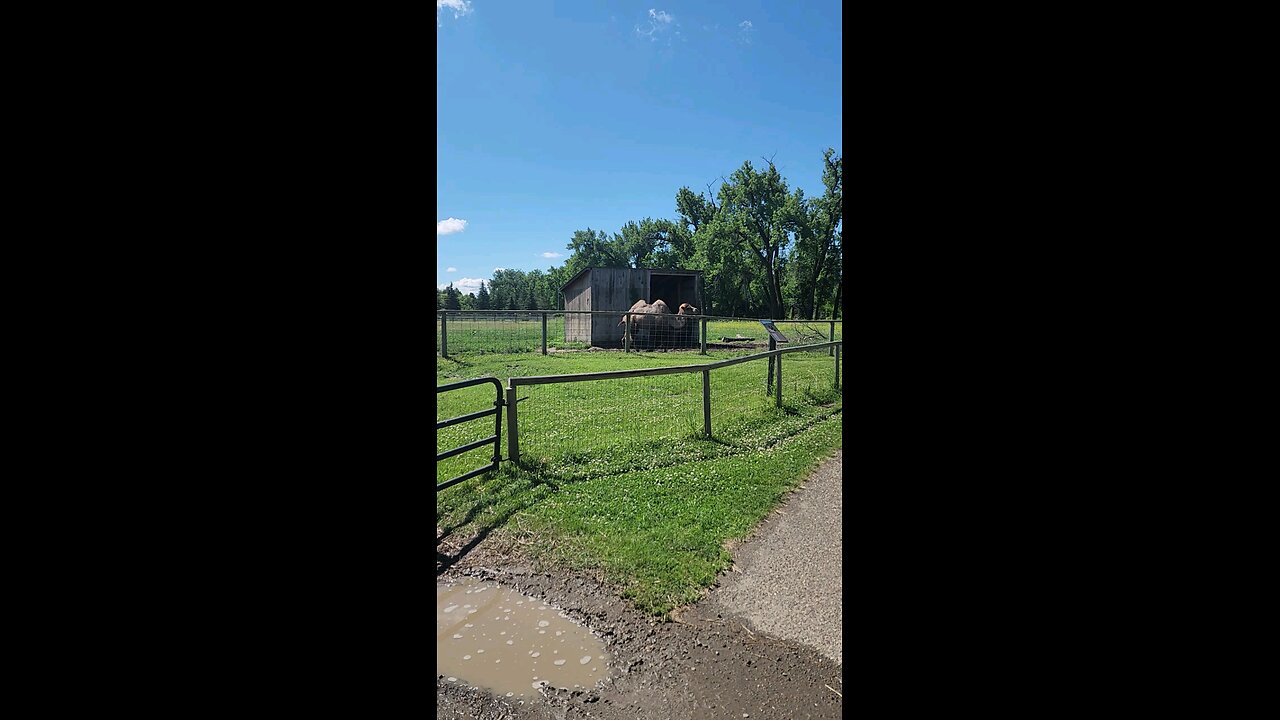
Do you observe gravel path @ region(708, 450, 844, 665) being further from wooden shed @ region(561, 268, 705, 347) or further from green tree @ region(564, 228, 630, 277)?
green tree @ region(564, 228, 630, 277)

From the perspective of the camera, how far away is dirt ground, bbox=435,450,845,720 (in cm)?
212

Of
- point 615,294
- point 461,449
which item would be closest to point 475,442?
Answer: point 461,449

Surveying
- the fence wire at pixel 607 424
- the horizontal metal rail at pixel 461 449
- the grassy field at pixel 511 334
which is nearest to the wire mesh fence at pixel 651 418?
the fence wire at pixel 607 424

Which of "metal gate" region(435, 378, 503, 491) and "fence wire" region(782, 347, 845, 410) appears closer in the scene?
"metal gate" region(435, 378, 503, 491)

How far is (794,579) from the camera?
120 inches

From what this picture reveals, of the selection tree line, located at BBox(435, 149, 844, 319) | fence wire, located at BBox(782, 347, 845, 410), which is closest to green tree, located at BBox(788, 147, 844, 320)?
tree line, located at BBox(435, 149, 844, 319)

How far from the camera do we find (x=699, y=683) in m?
2.25

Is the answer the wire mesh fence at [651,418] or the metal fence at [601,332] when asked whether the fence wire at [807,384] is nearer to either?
the wire mesh fence at [651,418]

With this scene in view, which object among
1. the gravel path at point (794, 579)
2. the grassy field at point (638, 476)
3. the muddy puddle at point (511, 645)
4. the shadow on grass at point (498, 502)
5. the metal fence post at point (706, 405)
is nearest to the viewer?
the muddy puddle at point (511, 645)

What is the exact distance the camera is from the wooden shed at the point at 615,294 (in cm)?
1862

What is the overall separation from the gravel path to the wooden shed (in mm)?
13777

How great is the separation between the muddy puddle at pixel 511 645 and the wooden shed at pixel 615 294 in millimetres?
14892
